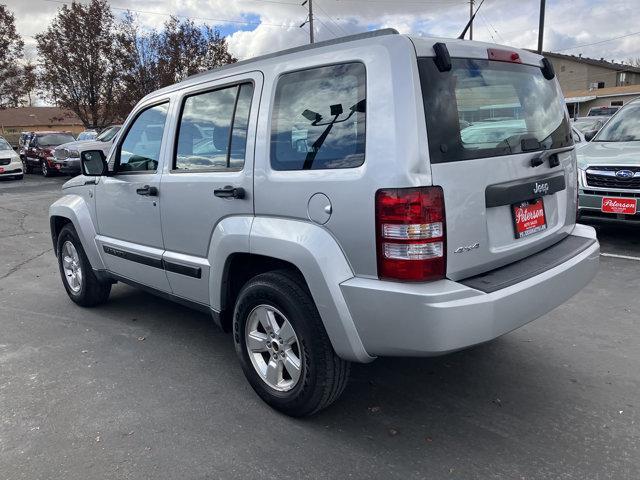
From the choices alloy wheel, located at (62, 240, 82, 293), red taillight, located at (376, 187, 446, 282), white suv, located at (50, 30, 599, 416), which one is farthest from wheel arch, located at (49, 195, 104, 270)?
red taillight, located at (376, 187, 446, 282)

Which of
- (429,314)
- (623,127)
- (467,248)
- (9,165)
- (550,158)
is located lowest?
(429,314)

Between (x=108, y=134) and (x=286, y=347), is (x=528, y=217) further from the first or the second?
(x=108, y=134)

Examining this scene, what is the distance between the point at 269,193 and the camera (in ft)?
9.80

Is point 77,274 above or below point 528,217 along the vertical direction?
below

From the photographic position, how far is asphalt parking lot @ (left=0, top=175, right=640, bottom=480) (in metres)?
2.68

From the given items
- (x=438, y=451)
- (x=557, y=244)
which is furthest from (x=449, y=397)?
(x=557, y=244)

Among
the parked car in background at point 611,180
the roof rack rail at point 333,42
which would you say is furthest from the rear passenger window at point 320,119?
the parked car in background at point 611,180

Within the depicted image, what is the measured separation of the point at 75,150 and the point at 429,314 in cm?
1910

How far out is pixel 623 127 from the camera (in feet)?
24.7

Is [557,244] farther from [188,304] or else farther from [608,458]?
[188,304]

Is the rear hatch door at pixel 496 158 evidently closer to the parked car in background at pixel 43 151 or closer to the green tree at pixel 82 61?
the parked car in background at pixel 43 151

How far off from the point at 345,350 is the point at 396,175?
2.97ft

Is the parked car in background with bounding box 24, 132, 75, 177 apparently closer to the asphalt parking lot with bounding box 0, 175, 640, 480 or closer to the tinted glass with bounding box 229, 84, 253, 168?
the asphalt parking lot with bounding box 0, 175, 640, 480

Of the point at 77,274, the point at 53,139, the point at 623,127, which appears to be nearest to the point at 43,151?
the point at 53,139
